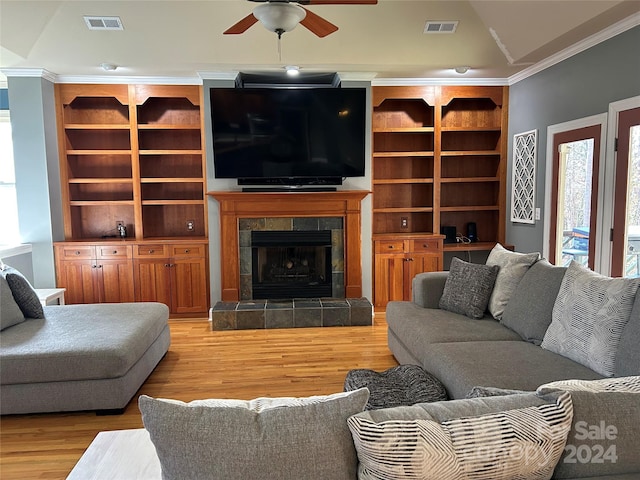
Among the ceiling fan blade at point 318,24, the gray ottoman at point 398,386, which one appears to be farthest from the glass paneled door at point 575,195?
the ceiling fan blade at point 318,24

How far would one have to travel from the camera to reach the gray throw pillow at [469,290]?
335cm

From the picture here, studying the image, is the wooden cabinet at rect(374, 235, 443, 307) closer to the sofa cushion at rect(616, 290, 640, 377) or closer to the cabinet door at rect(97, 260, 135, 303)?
the cabinet door at rect(97, 260, 135, 303)

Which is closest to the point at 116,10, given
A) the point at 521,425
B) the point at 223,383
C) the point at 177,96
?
the point at 177,96

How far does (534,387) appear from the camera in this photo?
2105mm

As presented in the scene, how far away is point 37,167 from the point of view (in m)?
4.88

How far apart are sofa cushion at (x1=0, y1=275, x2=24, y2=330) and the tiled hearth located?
1.81 metres

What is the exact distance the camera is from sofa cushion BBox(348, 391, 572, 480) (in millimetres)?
1026

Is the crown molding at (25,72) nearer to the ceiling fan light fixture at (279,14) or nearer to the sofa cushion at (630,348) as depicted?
the ceiling fan light fixture at (279,14)

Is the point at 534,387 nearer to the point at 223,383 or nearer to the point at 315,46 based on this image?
the point at 223,383

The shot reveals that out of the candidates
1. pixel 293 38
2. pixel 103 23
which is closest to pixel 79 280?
pixel 103 23

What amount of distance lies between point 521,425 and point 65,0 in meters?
4.64

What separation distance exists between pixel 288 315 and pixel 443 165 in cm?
286

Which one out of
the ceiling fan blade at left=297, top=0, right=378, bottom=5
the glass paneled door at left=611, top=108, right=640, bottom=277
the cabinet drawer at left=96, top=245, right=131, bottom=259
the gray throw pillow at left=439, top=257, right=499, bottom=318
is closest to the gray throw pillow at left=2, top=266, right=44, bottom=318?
the cabinet drawer at left=96, top=245, right=131, bottom=259

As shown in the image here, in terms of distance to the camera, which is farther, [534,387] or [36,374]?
[36,374]
